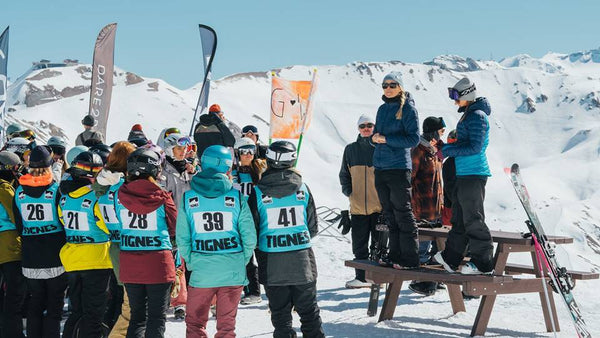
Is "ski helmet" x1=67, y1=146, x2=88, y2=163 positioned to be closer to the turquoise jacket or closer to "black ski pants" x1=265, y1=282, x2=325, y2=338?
the turquoise jacket

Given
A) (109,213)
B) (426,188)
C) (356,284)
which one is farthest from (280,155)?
(356,284)

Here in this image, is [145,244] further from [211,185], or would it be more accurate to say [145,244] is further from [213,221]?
[211,185]

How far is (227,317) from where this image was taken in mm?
4242

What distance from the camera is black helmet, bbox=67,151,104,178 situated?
4.70 meters

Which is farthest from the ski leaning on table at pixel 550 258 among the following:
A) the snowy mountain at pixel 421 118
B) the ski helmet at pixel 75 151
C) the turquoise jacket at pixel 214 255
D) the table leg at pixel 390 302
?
the ski helmet at pixel 75 151

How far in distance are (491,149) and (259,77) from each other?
131 ft

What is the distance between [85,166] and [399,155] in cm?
271

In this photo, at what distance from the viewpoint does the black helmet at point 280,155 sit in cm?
439

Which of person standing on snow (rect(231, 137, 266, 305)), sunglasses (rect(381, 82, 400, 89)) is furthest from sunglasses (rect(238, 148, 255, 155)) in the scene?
sunglasses (rect(381, 82, 400, 89))

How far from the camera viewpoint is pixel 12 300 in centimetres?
503

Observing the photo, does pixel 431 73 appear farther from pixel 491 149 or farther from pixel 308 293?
pixel 308 293

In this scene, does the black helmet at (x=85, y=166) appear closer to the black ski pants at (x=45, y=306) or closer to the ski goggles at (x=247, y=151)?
the black ski pants at (x=45, y=306)

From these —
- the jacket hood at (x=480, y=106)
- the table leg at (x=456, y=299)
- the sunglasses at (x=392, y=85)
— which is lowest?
the table leg at (x=456, y=299)

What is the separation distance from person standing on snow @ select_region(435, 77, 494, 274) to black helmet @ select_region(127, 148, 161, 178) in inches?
101
